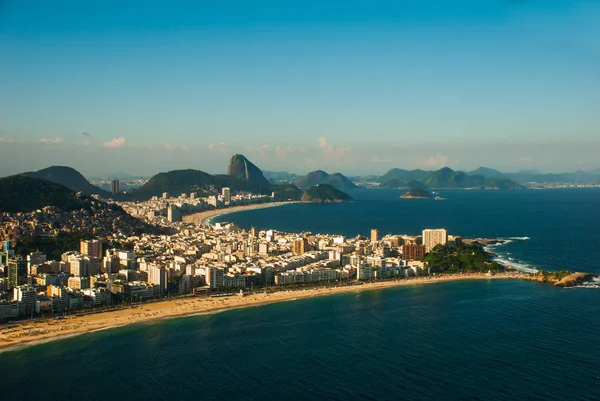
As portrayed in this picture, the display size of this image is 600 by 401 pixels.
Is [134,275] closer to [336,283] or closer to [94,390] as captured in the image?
[336,283]

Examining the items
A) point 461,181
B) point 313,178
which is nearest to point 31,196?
point 313,178

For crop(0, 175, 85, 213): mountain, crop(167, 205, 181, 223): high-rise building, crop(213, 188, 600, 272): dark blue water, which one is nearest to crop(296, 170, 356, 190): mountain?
crop(213, 188, 600, 272): dark blue water

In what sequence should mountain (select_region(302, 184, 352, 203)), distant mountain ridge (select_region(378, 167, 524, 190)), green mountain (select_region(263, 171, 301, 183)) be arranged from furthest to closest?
green mountain (select_region(263, 171, 301, 183)) → distant mountain ridge (select_region(378, 167, 524, 190)) → mountain (select_region(302, 184, 352, 203))

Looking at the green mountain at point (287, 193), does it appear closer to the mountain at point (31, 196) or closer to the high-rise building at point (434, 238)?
the mountain at point (31, 196)

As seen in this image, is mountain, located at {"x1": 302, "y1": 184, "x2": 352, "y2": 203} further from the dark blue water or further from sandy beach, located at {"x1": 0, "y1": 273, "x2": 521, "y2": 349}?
sandy beach, located at {"x1": 0, "y1": 273, "x2": 521, "y2": 349}

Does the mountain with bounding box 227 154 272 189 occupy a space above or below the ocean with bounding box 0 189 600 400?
above

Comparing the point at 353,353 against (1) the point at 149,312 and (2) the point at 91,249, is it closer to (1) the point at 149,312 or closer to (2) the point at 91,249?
(1) the point at 149,312

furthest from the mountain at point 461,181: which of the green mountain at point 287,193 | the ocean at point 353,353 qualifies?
the ocean at point 353,353

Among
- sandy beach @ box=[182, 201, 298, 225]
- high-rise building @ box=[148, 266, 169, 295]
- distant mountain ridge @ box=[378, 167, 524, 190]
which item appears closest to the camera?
high-rise building @ box=[148, 266, 169, 295]
